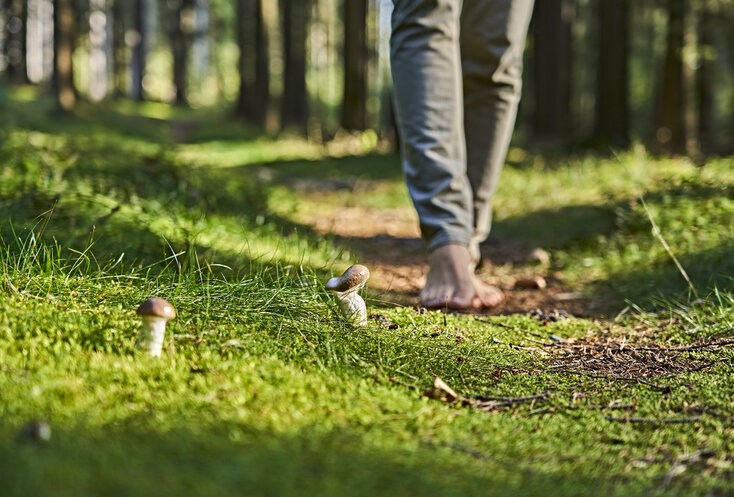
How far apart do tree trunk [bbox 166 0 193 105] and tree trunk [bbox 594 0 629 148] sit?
71.3 feet

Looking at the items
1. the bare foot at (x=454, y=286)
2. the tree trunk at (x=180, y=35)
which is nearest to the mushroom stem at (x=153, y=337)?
the bare foot at (x=454, y=286)

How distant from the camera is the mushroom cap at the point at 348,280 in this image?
1729 millimetres

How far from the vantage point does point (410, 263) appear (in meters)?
3.62

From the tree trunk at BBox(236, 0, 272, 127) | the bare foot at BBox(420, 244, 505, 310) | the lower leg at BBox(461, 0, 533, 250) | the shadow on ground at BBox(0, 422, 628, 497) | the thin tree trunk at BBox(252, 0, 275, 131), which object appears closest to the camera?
the shadow on ground at BBox(0, 422, 628, 497)

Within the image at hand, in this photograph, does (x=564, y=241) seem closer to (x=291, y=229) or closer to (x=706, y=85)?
(x=291, y=229)

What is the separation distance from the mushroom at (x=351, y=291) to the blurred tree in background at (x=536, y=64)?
1.80m

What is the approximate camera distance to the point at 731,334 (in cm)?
203

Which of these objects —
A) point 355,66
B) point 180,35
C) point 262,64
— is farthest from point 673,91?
point 180,35

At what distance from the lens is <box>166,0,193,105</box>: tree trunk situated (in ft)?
92.0

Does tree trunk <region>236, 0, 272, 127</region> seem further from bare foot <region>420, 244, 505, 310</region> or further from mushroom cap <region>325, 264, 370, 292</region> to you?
mushroom cap <region>325, 264, 370, 292</region>

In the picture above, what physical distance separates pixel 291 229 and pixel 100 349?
2.40 meters

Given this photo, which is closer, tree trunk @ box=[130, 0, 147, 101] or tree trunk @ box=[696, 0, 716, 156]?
tree trunk @ box=[696, 0, 716, 156]

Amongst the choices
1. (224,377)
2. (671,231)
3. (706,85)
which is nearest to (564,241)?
(671,231)

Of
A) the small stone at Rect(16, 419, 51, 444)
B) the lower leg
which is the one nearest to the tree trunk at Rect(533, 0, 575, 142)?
the lower leg
